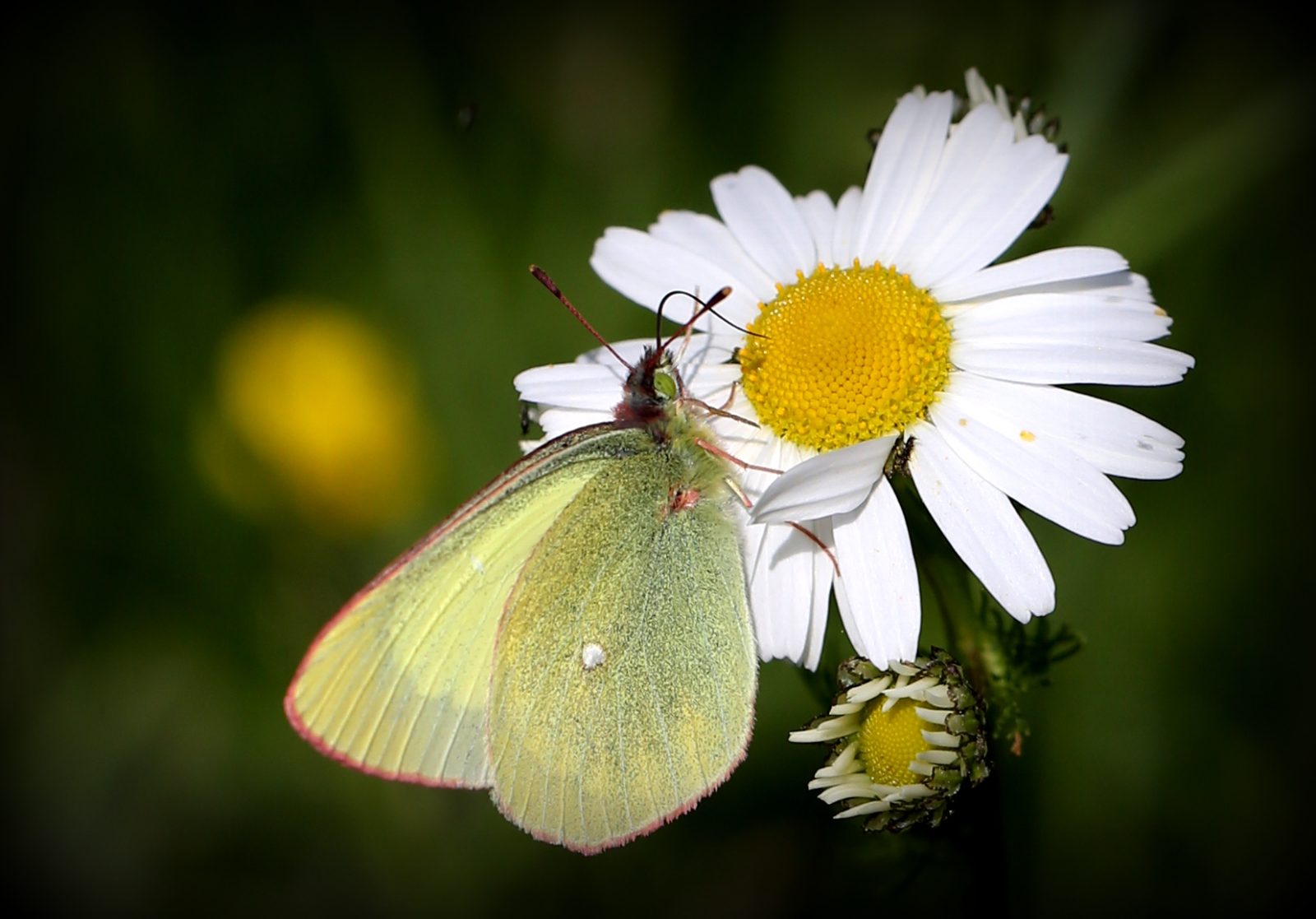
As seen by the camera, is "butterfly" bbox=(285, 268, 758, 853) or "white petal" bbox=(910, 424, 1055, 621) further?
"butterfly" bbox=(285, 268, 758, 853)

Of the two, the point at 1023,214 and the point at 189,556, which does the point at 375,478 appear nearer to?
the point at 189,556

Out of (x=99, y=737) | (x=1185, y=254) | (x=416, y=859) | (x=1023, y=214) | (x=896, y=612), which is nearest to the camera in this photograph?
(x=896, y=612)

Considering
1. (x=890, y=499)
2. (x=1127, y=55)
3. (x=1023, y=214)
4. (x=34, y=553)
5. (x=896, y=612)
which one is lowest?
(x=34, y=553)

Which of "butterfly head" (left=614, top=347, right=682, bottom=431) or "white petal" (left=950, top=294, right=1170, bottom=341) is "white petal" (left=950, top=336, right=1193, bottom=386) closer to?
"white petal" (left=950, top=294, right=1170, bottom=341)

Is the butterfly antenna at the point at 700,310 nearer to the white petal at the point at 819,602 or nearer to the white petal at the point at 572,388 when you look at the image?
the white petal at the point at 572,388

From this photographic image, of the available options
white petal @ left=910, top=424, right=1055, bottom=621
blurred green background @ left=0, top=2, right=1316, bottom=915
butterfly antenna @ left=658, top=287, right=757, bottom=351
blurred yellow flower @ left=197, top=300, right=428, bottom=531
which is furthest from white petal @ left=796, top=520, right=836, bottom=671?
blurred yellow flower @ left=197, top=300, right=428, bottom=531

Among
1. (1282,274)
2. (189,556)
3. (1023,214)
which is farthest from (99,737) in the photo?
(1282,274)

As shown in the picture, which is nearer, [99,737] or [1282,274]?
[1282,274]
